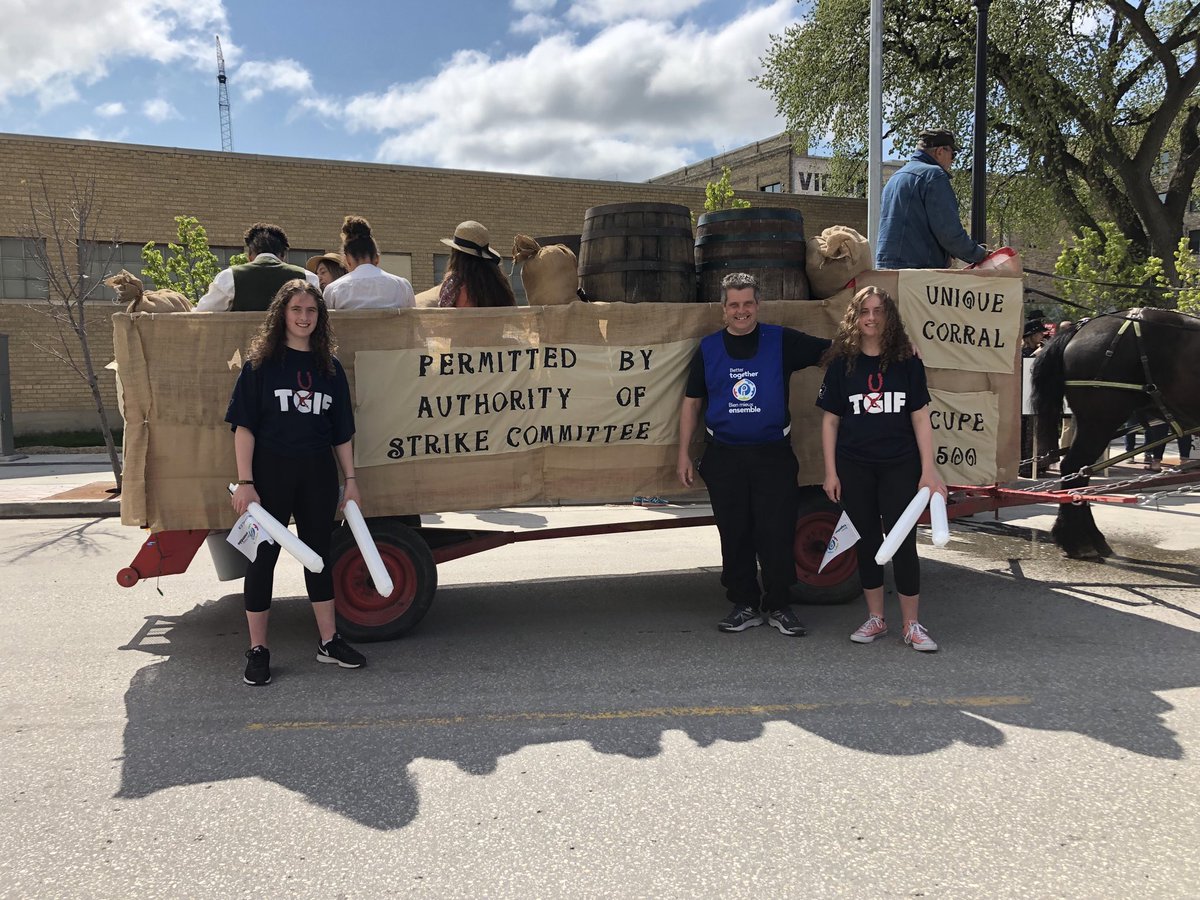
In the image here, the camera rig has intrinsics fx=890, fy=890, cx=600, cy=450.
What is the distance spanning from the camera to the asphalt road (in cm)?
277

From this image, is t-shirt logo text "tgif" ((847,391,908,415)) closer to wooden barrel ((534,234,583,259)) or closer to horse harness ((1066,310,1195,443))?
wooden barrel ((534,234,583,259))

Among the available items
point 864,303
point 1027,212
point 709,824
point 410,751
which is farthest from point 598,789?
point 1027,212

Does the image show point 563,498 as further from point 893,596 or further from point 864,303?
point 893,596

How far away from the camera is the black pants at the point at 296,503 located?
439 cm

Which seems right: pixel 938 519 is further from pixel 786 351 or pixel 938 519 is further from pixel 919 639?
pixel 786 351

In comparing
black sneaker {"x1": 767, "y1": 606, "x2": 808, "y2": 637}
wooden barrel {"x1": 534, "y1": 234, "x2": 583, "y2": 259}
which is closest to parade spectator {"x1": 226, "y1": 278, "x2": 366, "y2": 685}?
wooden barrel {"x1": 534, "y1": 234, "x2": 583, "y2": 259}

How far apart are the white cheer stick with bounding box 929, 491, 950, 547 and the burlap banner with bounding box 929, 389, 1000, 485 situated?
1102 millimetres

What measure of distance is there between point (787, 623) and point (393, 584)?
226 cm

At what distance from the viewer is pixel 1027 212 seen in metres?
22.1

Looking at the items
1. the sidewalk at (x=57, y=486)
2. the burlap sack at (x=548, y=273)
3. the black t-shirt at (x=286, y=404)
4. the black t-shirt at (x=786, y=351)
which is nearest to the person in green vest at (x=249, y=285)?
the black t-shirt at (x=286, y=404)

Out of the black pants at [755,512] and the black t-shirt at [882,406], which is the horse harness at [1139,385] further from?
the black pants at [755,512]

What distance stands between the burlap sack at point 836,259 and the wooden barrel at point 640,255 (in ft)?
2.61

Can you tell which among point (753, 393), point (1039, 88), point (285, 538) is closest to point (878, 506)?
point (753, 393)

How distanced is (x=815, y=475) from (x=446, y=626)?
2470 millimetres
